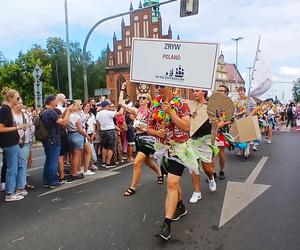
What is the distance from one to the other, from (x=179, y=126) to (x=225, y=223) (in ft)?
4.55

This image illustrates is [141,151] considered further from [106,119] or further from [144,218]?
[106,119]

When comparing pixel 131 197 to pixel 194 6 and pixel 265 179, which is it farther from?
pixel 194 6

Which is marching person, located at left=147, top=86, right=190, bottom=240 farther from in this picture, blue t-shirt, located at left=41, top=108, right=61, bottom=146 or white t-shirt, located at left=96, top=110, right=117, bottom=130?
white t-shirt, located at left=96, top=110, right=117, bottom=130

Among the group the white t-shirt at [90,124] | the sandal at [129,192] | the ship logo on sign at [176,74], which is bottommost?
the sandal at [129,192]

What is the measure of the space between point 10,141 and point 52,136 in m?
0.98

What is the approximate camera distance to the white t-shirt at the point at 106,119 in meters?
9.25

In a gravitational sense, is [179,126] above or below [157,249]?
above

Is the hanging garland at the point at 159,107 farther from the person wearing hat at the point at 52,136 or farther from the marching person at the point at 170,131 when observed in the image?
the person wearing hat at the point at 52,136

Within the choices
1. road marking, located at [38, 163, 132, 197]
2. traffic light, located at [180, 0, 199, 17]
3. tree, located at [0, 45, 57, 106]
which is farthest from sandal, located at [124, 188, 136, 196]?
tree, located at [0, 45, 57, 106]

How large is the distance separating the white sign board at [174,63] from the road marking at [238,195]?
175 centimetres

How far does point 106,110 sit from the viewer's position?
941 cm

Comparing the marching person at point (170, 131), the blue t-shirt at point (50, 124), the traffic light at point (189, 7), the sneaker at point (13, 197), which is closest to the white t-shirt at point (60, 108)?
the blue t-shirt at point (50, 124)

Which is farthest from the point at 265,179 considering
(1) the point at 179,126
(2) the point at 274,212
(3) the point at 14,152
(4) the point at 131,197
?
(3) the point at 14,152

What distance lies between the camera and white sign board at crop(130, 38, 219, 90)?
4.20 meters
